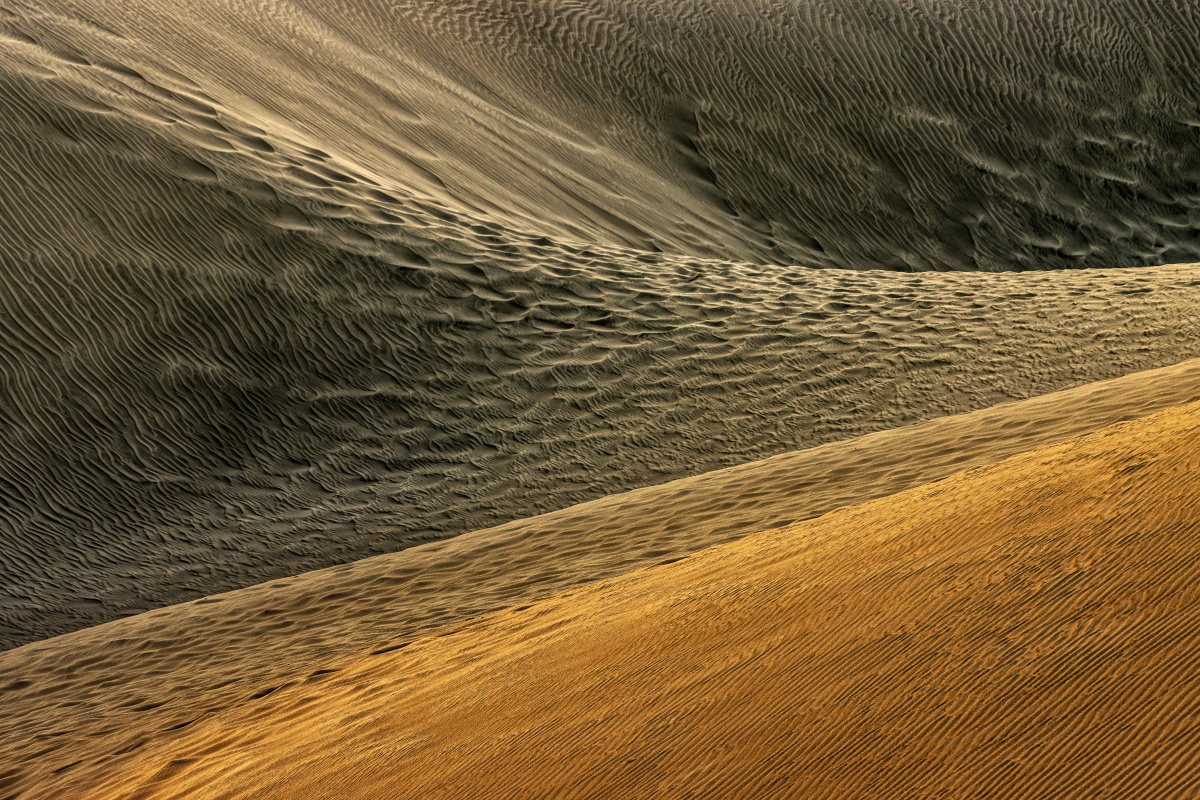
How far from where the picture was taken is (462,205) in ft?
42.4

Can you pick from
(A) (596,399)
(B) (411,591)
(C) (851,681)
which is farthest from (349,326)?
(C) (851,681)

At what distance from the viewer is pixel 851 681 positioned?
10.1 ft

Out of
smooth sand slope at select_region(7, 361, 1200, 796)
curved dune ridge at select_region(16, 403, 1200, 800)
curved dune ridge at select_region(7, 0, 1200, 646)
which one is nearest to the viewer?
curved dune ridge at select_region(16, 403, 1200, 800)

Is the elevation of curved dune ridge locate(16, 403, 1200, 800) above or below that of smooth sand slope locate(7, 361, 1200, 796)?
above

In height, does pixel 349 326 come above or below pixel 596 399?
above

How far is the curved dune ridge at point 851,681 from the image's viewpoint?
2.61 m

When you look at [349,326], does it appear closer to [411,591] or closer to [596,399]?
[596,399]

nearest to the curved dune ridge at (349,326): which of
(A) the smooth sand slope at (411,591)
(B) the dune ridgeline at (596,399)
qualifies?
(B) the dune ridgeline at (596,399)

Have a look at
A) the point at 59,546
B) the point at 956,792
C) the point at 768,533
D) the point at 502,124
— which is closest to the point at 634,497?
the point at 768,533

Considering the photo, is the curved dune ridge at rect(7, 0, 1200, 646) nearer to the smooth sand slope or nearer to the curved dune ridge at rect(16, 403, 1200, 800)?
the smooth sand slope

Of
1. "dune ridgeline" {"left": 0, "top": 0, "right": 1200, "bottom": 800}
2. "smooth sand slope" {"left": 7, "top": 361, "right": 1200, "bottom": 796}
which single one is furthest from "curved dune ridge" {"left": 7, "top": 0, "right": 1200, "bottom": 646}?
"smooth sand slope" {"left": 7, "top": 361, "right": 1200, "bottom": 796}

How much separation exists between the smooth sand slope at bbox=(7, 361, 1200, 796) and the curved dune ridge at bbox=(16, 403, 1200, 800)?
2.28 feet

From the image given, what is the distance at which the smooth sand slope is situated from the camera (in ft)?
18.4

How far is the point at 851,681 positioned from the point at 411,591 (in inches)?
166
